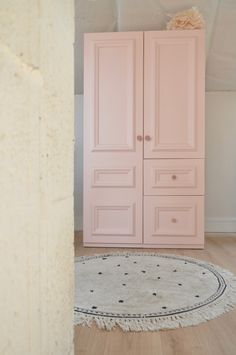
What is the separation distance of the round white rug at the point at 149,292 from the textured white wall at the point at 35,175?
2.52 feet

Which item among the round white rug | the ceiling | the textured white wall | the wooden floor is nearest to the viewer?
the textured white wall

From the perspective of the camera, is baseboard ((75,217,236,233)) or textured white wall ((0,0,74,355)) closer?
textured white wall ((0,0,74,355))

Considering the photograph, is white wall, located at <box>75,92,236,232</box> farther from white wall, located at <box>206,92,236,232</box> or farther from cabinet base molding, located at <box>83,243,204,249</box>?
cabinet base molding, located at <box>83,243,204,249</box>

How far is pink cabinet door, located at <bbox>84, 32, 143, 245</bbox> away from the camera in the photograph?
2.57 meters

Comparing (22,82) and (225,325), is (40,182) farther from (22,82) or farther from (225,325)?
(225,325)

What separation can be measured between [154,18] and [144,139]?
3.43 feet

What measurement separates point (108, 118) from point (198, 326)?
1.72 metres

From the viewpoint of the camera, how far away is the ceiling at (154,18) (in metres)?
2.64

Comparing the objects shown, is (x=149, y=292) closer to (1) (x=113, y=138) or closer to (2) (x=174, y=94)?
(1) (x=113, y=138)

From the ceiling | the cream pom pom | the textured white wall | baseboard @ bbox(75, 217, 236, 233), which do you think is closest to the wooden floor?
the textured white wall

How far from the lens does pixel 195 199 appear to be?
101 inches

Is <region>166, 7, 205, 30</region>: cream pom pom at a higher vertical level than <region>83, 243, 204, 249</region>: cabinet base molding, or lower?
higher

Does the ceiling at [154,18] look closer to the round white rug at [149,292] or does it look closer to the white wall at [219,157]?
the white wall at [219,157]

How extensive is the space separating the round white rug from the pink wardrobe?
38cm
